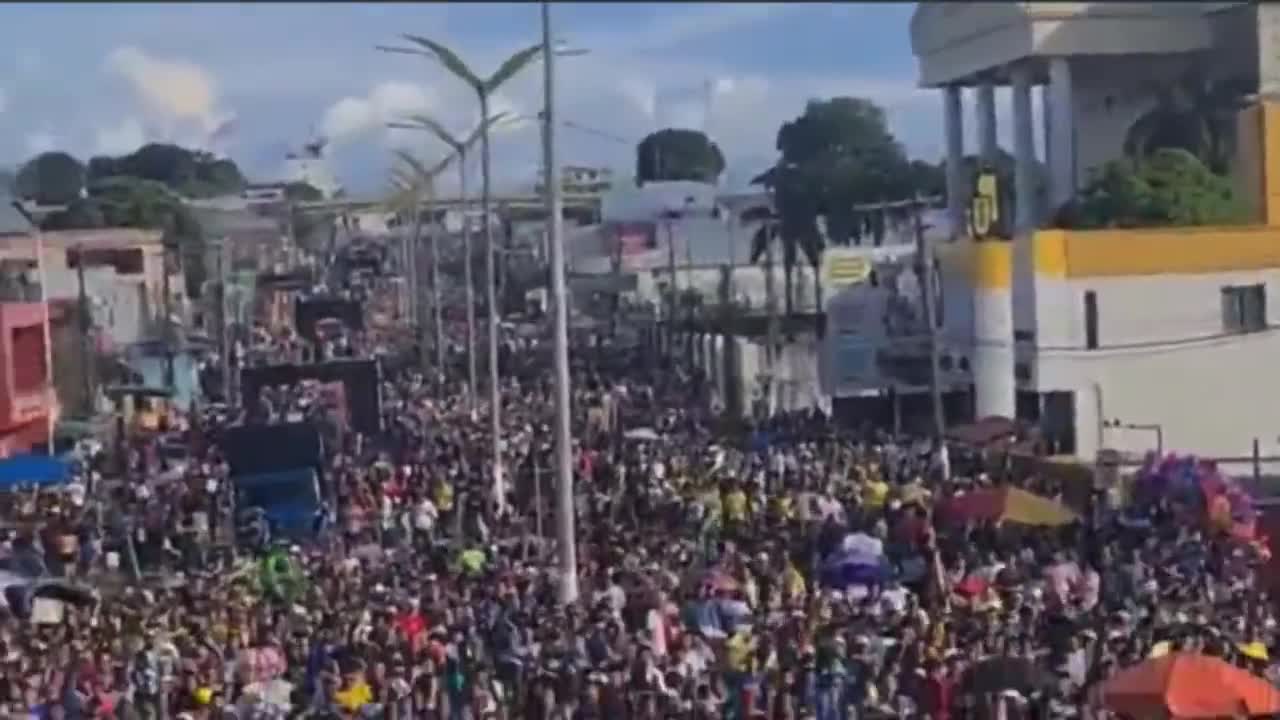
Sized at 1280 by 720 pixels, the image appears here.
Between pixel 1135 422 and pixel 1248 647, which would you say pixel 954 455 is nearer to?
pixel 1135 422

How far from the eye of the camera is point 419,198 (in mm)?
54062

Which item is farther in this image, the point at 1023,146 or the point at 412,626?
the point at 1023,146

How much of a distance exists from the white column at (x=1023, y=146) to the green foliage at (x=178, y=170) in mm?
18288

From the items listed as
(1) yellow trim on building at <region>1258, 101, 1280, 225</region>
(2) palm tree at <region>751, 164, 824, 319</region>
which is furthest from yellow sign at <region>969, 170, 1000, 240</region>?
(1) yellow trim on building at <region>1258, 101, 1280, 225</region>

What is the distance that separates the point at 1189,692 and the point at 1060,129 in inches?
1971

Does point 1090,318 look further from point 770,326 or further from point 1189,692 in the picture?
point 1189,692

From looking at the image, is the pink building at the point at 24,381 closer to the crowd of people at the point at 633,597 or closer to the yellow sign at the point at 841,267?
the crowd of people at the point at 633,597

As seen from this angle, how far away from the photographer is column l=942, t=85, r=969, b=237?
64.2 meters

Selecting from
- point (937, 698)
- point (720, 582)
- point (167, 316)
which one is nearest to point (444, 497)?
point (720, 582)

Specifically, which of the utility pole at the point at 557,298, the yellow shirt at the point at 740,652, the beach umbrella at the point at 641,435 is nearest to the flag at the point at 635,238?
the beach umbrella at the point at 641,435

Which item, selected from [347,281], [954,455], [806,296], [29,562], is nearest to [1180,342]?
[954,455]

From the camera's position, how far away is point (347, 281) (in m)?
76.3

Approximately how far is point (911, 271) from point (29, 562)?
3068 centimetres

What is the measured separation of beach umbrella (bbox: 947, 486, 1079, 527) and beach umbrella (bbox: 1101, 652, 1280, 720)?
316 inches
